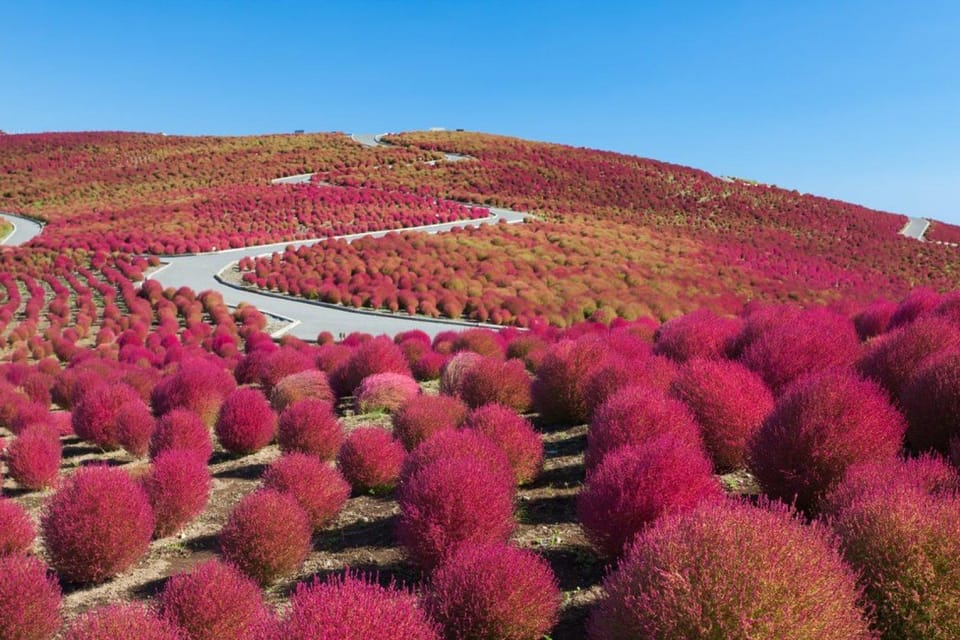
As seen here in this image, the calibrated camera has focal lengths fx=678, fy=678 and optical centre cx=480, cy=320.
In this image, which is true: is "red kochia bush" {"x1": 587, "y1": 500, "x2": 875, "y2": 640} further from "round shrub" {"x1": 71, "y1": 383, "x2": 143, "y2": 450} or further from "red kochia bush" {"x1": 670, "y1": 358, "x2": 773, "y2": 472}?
"round shrub" {"x1": 71, "y1": 383, "x2": 143, "y2": 450}

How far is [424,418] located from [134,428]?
4088mm

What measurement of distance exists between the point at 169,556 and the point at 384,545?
6.35 ft

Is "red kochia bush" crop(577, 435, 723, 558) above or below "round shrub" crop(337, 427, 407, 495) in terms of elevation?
above

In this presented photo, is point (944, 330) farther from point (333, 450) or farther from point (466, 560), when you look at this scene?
point (333, 450)

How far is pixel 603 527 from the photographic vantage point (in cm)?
445

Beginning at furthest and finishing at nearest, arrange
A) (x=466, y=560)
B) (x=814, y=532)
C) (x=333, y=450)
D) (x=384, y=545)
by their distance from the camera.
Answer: (x=333, y=450) < (x=384, y=545) < (x=466, y=560) < (x=814, y=532)

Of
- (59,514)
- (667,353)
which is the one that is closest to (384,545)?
(59,514)

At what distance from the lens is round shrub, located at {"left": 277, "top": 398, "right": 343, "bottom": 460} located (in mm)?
7723

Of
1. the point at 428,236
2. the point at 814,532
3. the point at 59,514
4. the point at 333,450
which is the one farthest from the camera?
the point at 428,236

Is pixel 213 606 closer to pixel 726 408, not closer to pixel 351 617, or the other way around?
pixel 351 617

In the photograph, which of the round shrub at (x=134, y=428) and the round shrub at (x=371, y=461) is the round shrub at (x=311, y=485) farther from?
the round shrub at (x=134, y=428)

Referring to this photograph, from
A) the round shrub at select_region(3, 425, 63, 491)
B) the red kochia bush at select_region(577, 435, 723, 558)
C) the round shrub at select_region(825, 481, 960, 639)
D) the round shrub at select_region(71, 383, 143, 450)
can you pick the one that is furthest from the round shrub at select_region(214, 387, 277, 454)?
the round shrub at select_region(825, 481, 960, 639)

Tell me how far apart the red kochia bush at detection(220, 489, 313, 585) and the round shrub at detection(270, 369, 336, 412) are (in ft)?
15.9

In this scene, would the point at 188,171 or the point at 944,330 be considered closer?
the point at 944,330
